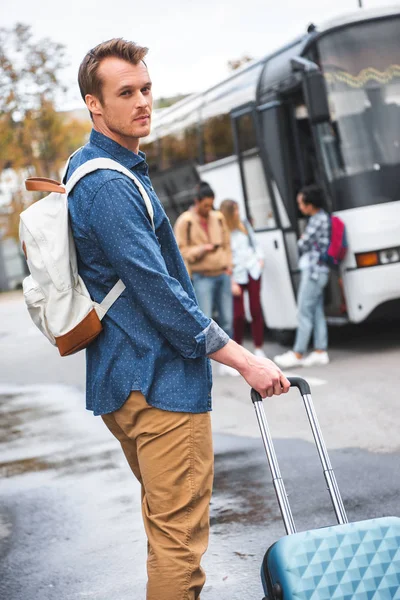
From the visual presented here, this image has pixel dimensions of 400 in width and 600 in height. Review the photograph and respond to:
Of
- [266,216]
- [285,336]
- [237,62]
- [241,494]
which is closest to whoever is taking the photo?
Answer: [241,494]

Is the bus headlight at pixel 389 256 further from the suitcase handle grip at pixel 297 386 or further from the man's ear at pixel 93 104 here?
the man's ear at pixel 93 104

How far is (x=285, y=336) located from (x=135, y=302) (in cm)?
1011

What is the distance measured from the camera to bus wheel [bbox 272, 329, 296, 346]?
42.9 ft

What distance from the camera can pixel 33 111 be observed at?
4312 cm

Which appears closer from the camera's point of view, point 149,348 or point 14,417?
point 149,348

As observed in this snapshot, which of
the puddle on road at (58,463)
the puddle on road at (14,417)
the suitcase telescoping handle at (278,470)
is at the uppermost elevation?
the suitcase telescoping handle at (278,470)

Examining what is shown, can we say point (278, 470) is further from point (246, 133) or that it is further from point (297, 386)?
point (246, 133)

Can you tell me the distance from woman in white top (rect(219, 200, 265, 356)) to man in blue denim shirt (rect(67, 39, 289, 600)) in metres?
8.80

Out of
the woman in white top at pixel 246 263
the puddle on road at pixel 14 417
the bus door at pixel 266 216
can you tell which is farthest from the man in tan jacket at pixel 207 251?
the puddle on road at pixel 14 417

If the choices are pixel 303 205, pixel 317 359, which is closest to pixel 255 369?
pixel 303 205

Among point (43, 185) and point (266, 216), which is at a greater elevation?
point (43, 185)

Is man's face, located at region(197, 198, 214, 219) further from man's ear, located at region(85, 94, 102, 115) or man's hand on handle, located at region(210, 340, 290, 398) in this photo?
man's hand on handle, located at region(210, 340, 290, 398)

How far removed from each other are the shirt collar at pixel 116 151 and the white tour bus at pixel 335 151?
777 centimetres

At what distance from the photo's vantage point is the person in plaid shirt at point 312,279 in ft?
36.2
